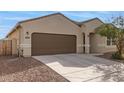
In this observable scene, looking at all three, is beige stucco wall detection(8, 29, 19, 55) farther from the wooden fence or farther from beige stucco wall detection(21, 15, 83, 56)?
beige stucco wall detection(21, 15, 83, 56)

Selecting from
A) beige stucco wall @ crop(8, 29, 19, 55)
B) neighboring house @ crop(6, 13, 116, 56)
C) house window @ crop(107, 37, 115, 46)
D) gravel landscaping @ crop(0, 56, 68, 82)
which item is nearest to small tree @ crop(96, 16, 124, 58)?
Answer: house window @ crop(107, 37, 115, 46)

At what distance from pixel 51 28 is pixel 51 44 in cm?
156

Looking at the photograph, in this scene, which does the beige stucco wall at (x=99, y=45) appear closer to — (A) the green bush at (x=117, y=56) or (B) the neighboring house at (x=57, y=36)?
(B) the neighboring house at (x=57, y=36)

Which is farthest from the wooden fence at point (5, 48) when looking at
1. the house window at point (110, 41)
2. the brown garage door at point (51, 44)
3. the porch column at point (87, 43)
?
the house window at point (110, 41)

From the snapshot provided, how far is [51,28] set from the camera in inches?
633

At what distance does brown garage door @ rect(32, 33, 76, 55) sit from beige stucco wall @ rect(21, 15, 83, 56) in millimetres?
394

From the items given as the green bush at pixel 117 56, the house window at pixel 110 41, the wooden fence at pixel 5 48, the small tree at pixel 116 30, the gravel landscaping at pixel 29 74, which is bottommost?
the gravel landscaping at pixel 29 74

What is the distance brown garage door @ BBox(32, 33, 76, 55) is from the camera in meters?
14.9

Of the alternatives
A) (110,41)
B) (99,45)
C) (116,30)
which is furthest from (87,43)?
(116,30)

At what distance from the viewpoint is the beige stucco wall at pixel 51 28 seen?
578 inches

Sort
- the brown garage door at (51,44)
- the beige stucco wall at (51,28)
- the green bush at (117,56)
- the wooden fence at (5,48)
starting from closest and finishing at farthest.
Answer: the beige stucco wall at (51,28) → the wooden fence at (5,48) → the brown garage door at (51,44) → the green bush at (117,56)

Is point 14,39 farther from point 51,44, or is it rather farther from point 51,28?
point 51,28
